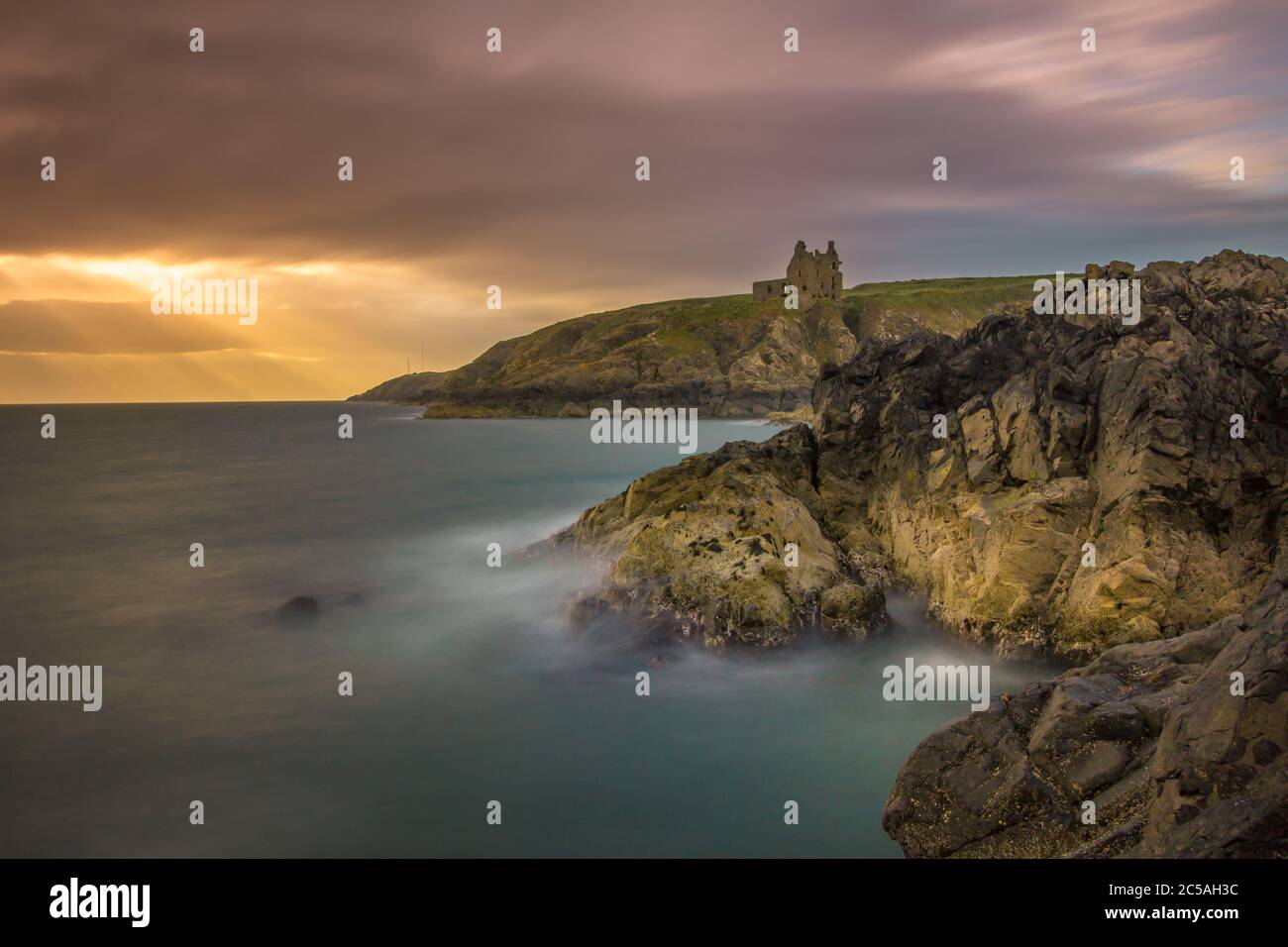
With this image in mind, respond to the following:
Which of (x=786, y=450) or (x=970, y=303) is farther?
(x=970, y=303)

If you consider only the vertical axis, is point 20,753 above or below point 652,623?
below

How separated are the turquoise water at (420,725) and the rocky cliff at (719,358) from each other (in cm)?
12517

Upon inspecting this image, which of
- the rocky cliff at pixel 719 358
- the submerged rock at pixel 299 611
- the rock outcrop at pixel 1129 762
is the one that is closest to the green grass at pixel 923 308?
the rocky cliff at pixel 719 358

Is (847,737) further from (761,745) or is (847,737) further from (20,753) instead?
(20,753)

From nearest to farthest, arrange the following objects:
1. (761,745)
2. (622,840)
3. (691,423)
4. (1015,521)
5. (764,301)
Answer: (622,840)
(761,745)
(1015,521)
(691,423)
(764,301)

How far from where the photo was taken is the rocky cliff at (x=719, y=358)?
154m

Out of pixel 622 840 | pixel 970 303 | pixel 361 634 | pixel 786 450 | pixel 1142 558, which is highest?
pixel 970 303

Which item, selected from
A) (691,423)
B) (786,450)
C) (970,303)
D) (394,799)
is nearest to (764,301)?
(970,303)

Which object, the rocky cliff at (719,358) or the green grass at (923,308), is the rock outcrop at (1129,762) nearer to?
the rocky cliff at (719,358)

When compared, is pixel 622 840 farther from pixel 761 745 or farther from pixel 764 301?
pixel 764 301

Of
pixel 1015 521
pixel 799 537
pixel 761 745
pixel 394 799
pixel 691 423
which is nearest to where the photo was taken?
pixel 394 799

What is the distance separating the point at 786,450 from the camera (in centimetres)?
2408

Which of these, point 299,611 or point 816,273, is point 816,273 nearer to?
point 816,273

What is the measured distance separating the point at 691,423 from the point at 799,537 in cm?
10325
